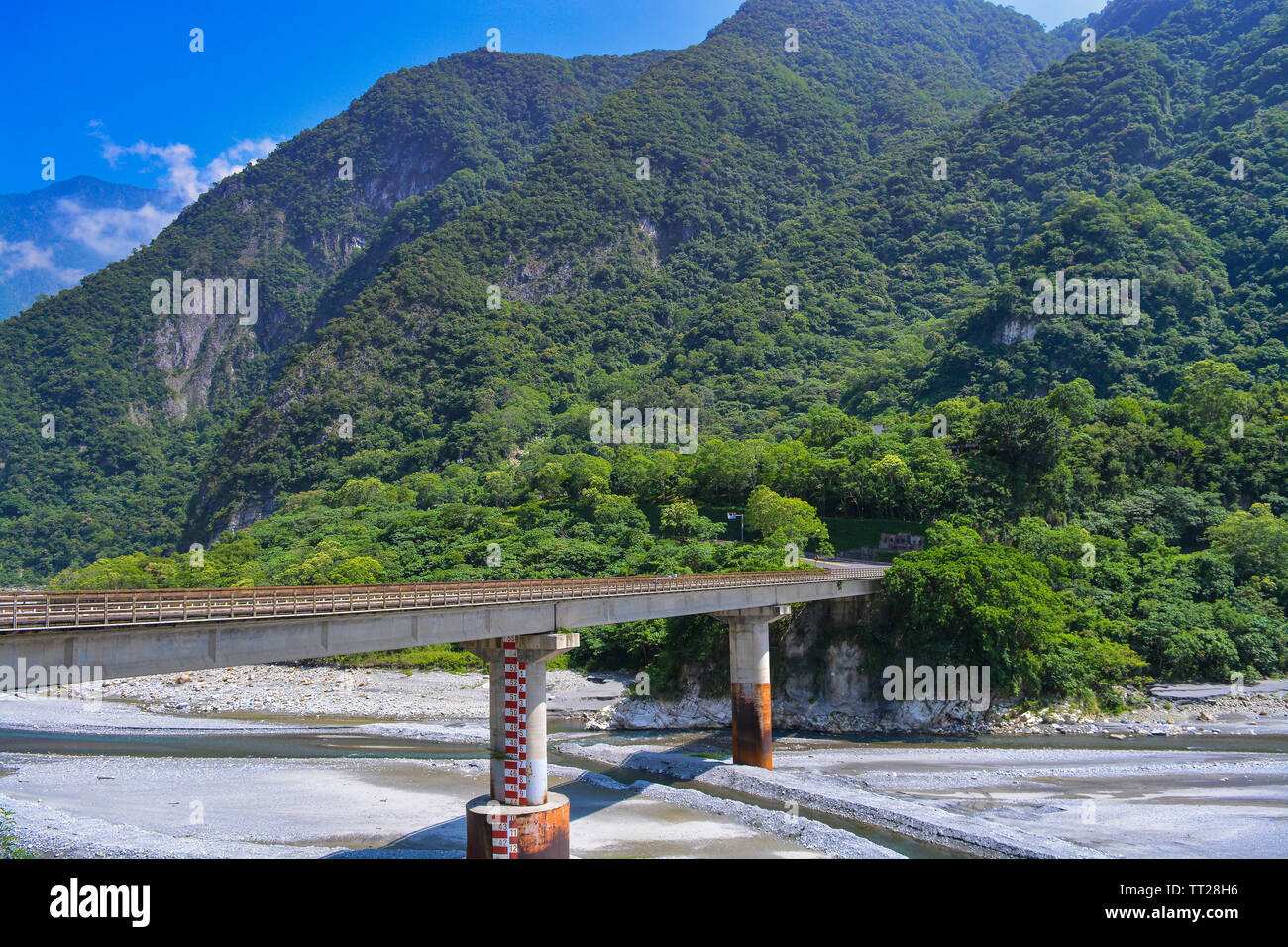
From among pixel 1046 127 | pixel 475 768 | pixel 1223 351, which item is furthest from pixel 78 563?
pixel 1046 127

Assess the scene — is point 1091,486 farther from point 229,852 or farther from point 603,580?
point 229,852

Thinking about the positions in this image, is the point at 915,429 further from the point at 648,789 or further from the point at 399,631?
the point at 399,631

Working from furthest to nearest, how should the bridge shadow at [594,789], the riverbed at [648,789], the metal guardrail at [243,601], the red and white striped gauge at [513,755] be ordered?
1. the riverbed at [648,789]
2. the bridge shadow at [594,789]
3. the red and white striped gauge at [513,755]
4. the metal guardrail at [243,601]

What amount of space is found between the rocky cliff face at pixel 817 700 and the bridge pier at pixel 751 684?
8.79 metres

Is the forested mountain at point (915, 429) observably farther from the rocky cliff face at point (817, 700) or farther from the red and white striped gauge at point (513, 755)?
the red and white striped gauge at point (513, 755)

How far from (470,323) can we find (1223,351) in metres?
134

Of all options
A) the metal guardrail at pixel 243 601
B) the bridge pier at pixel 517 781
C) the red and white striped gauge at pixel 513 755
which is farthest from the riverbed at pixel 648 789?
the metal guardrail at pixel 243 601

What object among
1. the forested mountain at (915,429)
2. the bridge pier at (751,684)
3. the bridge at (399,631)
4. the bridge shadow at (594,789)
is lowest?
the bridge shadow at (594,789)

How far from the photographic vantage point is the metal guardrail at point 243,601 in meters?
17.7

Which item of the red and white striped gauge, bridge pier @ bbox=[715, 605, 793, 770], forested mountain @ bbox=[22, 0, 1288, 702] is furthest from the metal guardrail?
forested mountain @ bbox=[22, 0, 1288, 702]

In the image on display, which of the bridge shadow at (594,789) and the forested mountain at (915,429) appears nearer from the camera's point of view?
the bridge shadow at (594,789)

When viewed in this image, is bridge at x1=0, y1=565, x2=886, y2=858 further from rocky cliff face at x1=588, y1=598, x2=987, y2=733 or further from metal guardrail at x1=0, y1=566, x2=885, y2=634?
rocky cliff face at x1=588, y1=598, x2=987, y2=733

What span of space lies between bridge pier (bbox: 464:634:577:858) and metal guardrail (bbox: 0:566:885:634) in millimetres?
2280
